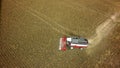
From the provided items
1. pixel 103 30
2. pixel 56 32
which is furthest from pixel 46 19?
pixel 103 30

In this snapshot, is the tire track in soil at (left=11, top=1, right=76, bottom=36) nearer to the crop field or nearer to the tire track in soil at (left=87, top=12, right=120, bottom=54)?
the crop field

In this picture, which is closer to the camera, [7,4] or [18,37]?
[18,37]

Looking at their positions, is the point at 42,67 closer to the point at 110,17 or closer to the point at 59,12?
the point at 59,12

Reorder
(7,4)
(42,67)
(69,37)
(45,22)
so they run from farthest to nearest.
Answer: (7,4) → (45,22) → (69,37) → (42,67)

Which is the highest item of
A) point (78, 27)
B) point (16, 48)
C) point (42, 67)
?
point (78, 27)

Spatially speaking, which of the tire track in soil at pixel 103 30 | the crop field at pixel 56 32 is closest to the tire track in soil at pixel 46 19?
the crop field at pixel 56 32

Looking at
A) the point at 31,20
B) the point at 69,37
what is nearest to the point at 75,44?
the point at 69,37

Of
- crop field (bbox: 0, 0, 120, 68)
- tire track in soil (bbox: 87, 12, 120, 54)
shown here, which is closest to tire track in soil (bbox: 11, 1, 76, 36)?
crop field (bbox: 0, 0, 120, 68)

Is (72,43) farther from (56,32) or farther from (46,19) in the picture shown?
(46,19)
